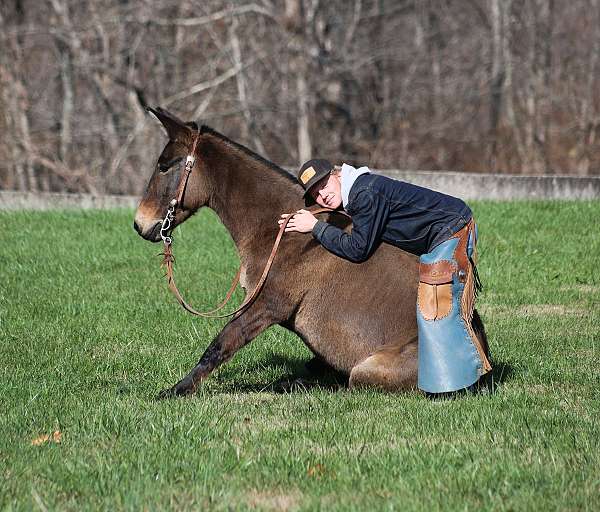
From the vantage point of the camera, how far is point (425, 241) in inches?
277

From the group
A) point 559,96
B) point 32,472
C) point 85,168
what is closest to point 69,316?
point 32,472

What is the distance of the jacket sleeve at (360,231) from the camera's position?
270 inches

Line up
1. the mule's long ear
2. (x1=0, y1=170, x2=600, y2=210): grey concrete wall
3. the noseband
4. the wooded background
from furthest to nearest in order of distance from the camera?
the wooded background, (x1=0, y1=170, x2=600, y2=210): grey concrete wall, the noseband, the mule's long ear

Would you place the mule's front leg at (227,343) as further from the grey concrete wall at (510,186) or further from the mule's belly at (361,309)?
the grey concrete wall at (510,186)

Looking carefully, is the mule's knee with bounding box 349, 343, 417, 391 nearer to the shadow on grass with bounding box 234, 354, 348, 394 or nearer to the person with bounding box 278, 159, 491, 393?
the person with bounding box 278, 159, 491, 393

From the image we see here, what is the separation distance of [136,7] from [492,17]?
11.4 m

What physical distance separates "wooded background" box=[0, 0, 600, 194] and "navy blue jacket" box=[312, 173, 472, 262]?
17028 millimetres

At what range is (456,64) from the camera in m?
31.1

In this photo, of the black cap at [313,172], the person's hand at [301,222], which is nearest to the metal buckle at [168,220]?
the person's hand at [301,222]

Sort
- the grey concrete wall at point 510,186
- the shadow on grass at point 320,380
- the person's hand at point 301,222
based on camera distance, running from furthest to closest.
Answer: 1. the grey concrete wall at point 510,186
2. the shadow on grass at point 320,380
3. the person's hand at point 301,222

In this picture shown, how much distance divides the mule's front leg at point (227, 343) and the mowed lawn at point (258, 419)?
18 cm

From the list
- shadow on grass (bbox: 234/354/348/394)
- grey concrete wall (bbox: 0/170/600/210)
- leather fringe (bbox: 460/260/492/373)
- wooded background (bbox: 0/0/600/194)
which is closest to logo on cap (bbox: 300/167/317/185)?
leather fringe (bbox: 460/260/492/373)

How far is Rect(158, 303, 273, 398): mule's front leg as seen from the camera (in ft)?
23.4

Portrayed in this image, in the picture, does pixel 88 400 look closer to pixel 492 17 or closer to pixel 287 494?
pixel 287 494
